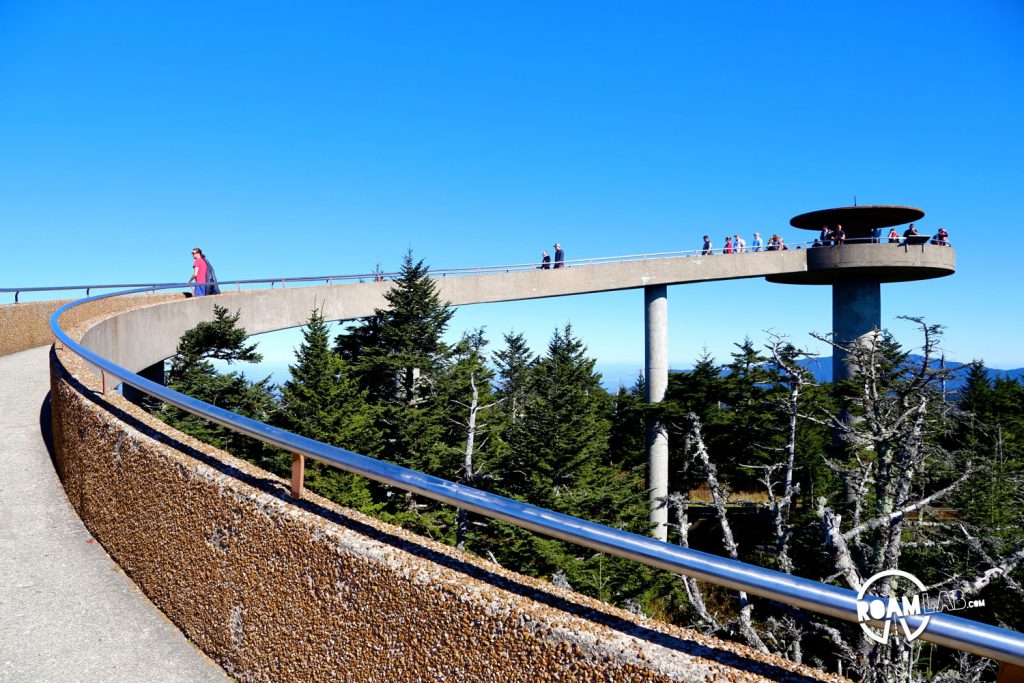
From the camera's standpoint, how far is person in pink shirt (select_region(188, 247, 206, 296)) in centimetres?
1845

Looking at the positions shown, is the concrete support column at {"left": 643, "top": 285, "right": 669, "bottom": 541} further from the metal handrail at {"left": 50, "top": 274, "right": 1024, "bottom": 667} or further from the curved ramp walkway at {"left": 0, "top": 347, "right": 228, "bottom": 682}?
the metal handrail at {"left": 50, "top": 274, "right": 1024, "bottom": 667}

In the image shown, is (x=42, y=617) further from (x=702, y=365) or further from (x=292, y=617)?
(x=702, y=365)

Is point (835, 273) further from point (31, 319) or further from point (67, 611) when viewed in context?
point (67, 611)

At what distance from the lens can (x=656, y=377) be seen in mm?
→ 29812

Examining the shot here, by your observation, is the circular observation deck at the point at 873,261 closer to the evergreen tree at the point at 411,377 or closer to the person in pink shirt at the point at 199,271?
the evergreen tree at the point at 411,377

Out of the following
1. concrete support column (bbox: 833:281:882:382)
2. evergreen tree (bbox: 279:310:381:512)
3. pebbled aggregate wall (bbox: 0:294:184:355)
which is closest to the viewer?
pebbled aggregate wall (bbox: 0:294:184:355)

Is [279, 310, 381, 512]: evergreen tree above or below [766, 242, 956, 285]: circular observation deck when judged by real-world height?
below

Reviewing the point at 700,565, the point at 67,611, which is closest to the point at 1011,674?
the point at 700,565

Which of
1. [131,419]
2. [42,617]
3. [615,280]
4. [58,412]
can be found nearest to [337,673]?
[42,617]

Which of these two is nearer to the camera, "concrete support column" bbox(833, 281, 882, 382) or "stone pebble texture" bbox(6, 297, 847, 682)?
"stone pebble texture" bbox(6, 297, 847, 682)

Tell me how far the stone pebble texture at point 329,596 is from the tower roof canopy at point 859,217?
32885mm

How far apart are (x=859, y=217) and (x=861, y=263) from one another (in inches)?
103

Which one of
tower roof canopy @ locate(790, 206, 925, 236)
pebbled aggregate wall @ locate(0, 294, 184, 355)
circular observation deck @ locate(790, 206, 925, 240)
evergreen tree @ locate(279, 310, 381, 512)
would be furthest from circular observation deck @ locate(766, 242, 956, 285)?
pebbled aggregate wall @ locate(0, 294, 184, 355)

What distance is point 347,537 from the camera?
9.50 ft
